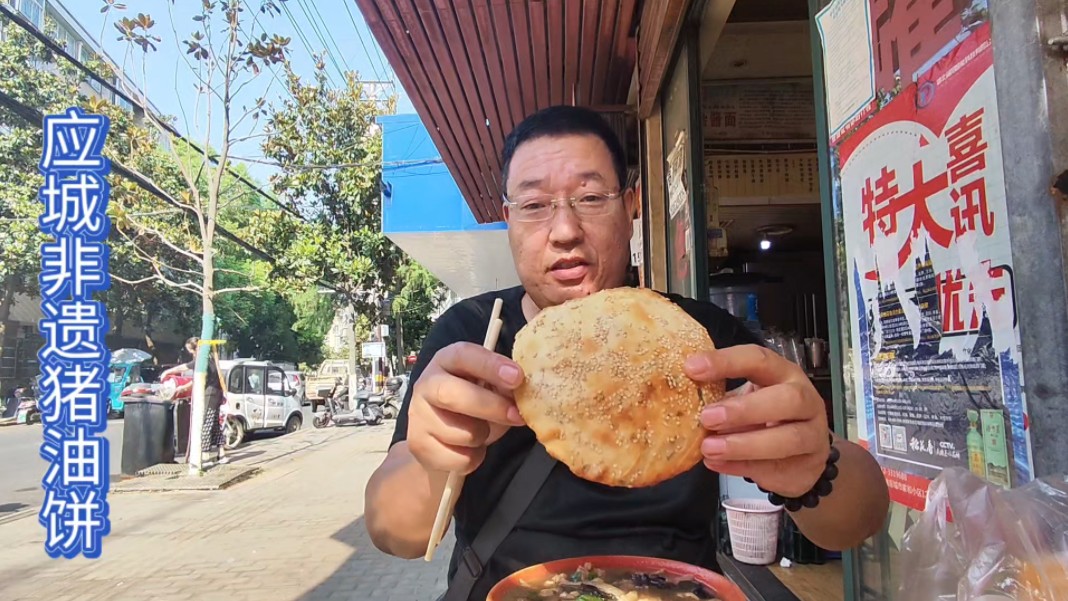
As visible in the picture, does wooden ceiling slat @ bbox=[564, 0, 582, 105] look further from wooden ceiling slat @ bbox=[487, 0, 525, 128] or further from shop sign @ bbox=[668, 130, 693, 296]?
shop sign @ bbox=[668, 130, 693, 296]

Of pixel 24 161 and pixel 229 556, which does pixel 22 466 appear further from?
pixel 24 161

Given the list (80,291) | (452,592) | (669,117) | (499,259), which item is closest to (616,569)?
(452,592)

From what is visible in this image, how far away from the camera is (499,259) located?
52.6 ft

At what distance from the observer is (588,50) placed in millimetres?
4887

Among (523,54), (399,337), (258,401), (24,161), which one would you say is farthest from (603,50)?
(24,161)

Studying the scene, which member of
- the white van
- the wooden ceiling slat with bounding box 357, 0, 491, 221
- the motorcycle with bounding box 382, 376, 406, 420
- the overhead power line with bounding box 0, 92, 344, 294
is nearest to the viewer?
the wooden ceiling slat with bounding box 357, 0, 491, 221

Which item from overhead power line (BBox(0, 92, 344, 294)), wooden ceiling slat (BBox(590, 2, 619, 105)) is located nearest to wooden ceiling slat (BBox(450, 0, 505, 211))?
wooden ceiling slat (BBox(590, 2, 619, 105))

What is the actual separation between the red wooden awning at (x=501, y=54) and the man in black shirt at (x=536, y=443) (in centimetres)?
297

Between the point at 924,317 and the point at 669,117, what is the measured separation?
11.5 feet

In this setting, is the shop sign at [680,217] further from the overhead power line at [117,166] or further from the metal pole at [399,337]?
the metal pole at [399,337]

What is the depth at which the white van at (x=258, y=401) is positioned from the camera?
48.6 feet

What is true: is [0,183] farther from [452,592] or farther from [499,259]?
[452,592]

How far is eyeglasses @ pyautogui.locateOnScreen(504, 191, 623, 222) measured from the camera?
162 centimetres

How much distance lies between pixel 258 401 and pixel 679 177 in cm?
Answer: 1522
